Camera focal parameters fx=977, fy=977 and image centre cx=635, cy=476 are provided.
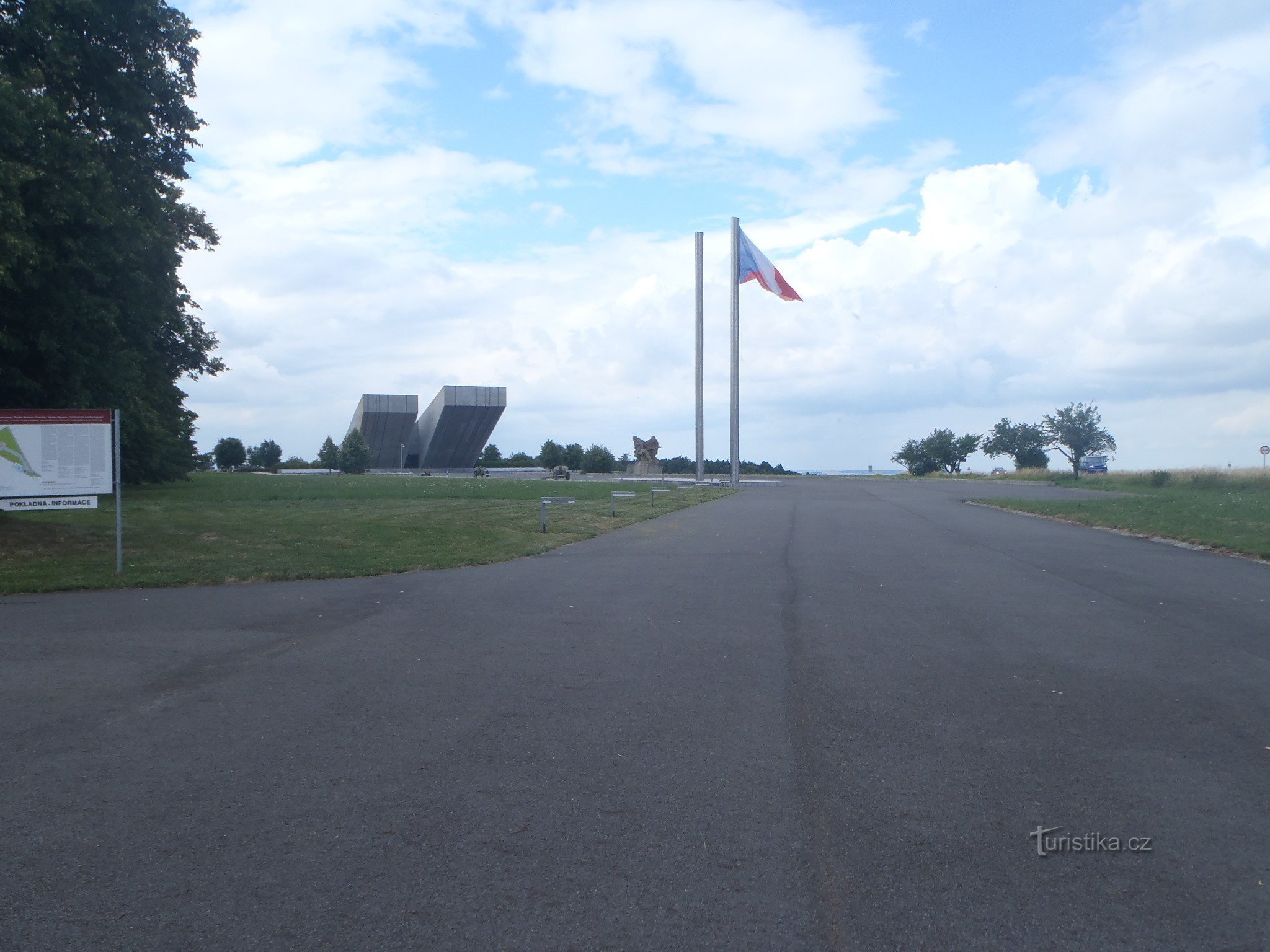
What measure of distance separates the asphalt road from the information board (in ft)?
10.1

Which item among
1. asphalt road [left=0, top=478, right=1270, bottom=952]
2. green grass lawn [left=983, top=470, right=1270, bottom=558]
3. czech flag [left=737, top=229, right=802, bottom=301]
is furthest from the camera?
czech flag [left=737, top=229, right=802, bottom=301]

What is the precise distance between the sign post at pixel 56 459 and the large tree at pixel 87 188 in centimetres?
230

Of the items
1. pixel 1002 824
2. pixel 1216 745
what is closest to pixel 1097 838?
pixel 1002 824

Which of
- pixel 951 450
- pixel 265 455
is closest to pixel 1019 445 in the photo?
pixel 951 450

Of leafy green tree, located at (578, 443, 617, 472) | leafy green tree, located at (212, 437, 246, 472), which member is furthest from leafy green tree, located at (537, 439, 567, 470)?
leafy green tree, located at (212, 437, 246, 472)

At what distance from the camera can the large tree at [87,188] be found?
1412 cm

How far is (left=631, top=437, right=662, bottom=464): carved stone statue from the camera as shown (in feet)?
223

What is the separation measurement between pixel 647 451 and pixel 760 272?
24388 millimetres

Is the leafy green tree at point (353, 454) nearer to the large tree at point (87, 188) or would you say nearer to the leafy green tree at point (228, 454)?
the leafy green tree at point (228, 454)

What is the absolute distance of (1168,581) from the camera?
12211mm

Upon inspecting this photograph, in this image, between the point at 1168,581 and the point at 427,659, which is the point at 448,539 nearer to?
the point at 427,659

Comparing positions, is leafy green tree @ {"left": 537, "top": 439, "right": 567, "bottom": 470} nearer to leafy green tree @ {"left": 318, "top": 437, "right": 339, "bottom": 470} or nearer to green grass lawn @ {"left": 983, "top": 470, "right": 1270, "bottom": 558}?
leafy green tree @ {"left": 318, "top": 437, "right": 339, "bottom": 470}

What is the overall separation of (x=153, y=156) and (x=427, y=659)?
13800 millimetres

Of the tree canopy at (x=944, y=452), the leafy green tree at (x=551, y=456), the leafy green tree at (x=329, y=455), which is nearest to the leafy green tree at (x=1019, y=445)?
the tree canopy at (x=944, y=452)
